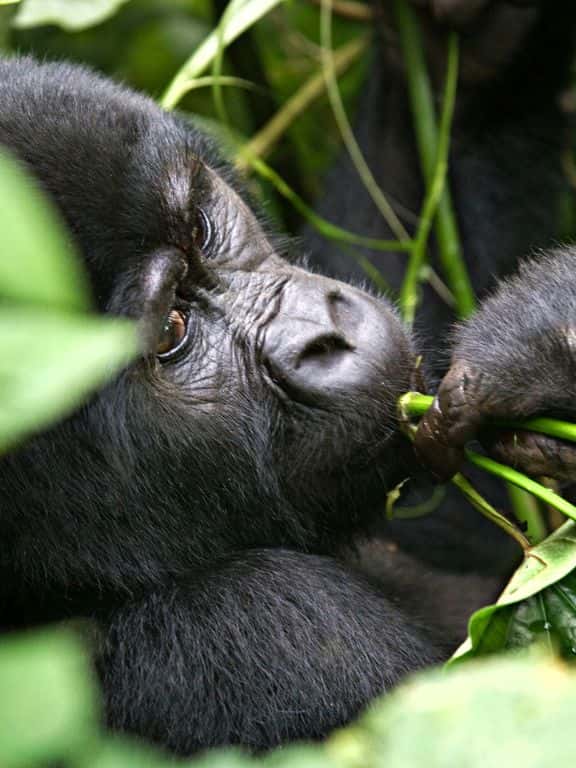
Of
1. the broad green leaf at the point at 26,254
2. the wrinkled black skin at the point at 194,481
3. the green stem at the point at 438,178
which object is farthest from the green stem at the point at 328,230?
the broad green leaf at the point at 26,254

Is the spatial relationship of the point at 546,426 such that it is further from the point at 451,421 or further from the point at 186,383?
the point at 186,383

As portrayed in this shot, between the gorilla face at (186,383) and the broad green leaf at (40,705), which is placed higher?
the broad green leaf at (40,705)

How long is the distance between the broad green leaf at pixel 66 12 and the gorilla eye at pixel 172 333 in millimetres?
967

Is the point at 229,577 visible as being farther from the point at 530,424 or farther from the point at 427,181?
the point at 427,181

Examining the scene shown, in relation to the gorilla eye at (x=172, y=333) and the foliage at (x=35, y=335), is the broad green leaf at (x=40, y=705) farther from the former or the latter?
the gorilla eye at (x=172, y=333)

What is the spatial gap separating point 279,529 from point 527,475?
0.42 metres

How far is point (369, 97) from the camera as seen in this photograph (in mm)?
2734

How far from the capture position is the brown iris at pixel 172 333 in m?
1.71

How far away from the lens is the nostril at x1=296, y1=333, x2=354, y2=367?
1.64 m

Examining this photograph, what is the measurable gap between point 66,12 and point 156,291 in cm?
107

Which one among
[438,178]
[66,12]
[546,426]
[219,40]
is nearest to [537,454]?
[546,426]

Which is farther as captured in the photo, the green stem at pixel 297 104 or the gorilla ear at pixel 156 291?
the green stem at pixel 297 104

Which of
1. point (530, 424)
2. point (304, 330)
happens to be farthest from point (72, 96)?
point (530, 424)

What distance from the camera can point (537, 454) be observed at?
4.76 feet
